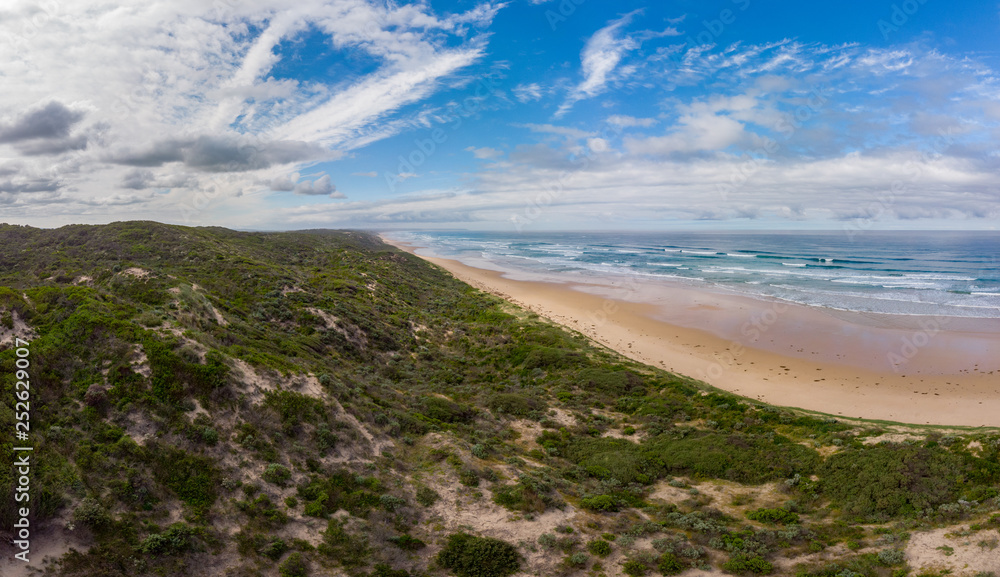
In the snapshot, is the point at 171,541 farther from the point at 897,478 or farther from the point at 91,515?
the point at 897,478

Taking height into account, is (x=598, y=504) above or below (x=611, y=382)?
below

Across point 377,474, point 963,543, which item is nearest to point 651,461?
point 963,543

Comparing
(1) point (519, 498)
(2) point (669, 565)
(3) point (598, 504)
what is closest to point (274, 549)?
(1) point (519, 498)

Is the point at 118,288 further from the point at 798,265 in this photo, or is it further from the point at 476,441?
the point at 798,265

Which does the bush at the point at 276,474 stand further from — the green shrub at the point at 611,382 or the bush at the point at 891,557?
the green shrub at the point at 611,382

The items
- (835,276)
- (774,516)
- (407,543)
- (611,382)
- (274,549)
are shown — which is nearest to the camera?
(274,549)

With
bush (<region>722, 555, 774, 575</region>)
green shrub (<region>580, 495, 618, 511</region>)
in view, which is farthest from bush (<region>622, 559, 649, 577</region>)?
green shrub (<region>580, 495, 618, 511</region>)
